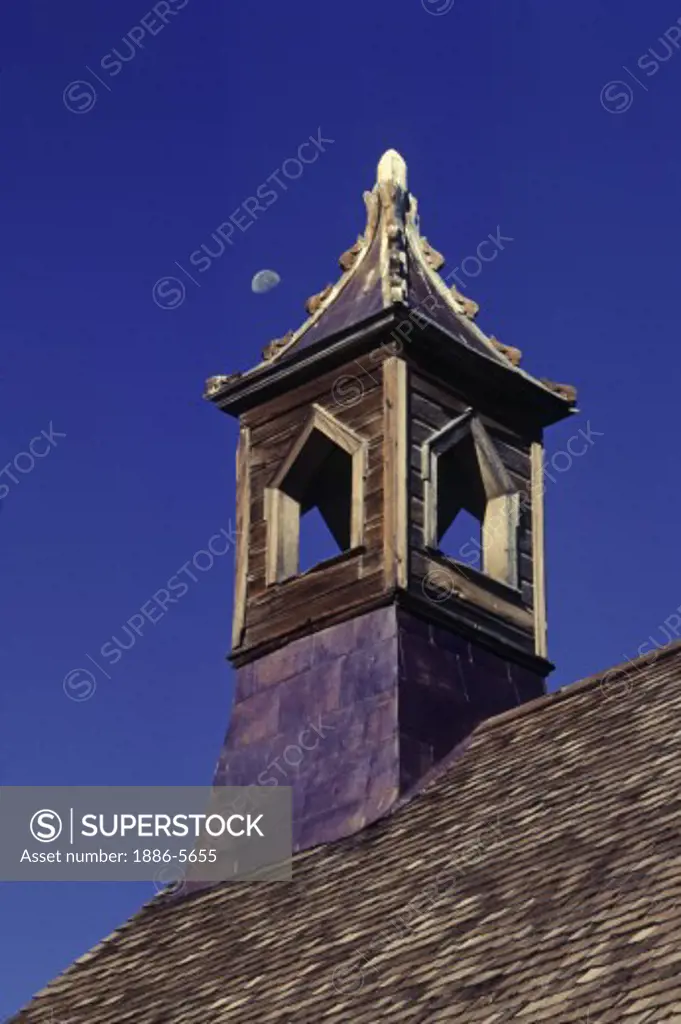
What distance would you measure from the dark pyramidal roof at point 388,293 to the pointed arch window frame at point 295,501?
2.09ft

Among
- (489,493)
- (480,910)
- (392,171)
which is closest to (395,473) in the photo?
(489,493)

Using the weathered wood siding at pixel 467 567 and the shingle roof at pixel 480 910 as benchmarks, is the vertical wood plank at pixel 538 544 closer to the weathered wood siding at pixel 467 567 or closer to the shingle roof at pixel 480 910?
the weathered wood siding at pixel 467 567

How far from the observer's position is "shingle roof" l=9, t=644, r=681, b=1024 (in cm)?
1062

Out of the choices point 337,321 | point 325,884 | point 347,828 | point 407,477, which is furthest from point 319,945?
point 337,321

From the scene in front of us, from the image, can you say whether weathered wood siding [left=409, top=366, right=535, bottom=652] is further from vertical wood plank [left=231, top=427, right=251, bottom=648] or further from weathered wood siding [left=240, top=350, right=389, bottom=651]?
vertical wood plank [left=231, top=427, right=251, bottom=648]

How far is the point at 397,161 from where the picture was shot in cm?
1891

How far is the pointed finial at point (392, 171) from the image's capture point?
18.8 m

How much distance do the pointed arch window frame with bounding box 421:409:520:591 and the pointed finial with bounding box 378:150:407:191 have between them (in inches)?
83.9

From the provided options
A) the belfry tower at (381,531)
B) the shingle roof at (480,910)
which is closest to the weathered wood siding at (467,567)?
the belfry tower at (381,531)

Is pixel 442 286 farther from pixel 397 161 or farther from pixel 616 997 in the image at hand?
pixel 616 997

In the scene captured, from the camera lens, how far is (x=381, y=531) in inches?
668

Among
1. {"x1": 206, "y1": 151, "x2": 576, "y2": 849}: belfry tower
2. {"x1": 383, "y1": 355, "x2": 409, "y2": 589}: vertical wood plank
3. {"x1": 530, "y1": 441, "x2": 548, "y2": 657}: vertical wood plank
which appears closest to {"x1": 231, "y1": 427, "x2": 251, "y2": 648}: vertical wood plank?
{"x1": 206, "y1": 151, "x2": 576, "y2": 849}: belfry tower

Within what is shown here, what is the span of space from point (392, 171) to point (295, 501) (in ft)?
9.39

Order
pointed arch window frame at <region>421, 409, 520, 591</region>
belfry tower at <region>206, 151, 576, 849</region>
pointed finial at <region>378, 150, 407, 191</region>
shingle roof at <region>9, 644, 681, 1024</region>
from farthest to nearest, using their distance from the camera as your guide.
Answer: pointed finial at <region>378, 150, 407, 191</region> < pointed arch window frame at <region>421, 409, 520, 591</region> < belfry tower at <region>206, 151, 576, 849</region> < shingle roof at <region>9, 644, 681, 1024</region>
